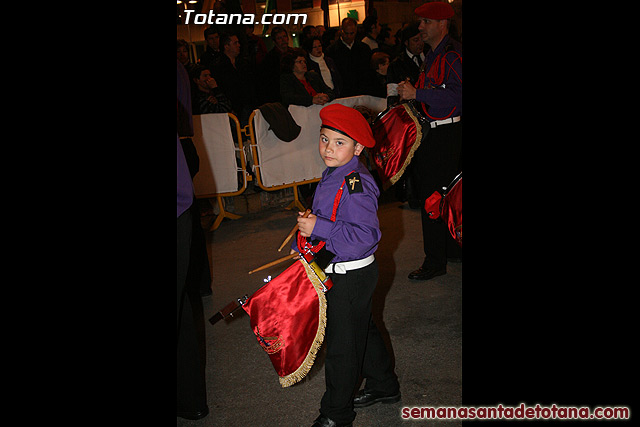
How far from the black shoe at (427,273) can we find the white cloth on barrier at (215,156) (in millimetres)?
2826

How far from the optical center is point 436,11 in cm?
376

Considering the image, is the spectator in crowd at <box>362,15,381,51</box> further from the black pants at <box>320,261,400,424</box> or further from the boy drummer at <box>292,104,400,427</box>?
the black pants at <box>320,261,400,424</box>

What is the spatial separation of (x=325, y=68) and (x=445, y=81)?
11.3ft

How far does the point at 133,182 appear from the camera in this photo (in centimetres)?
113

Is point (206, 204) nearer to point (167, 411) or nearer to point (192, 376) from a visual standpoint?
point (192, 376)

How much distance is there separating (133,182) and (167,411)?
0.57 meters

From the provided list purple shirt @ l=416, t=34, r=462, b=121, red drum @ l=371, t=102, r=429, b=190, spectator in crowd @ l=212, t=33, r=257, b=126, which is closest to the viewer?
purple shirt @ l=416, t=34, r=462, b=121

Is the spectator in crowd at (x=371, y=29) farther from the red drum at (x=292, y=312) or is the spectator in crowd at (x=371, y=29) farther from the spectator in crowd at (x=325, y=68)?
the red drum at (x=292, y=312)

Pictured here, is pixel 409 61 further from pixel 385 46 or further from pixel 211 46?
pixel 385 46

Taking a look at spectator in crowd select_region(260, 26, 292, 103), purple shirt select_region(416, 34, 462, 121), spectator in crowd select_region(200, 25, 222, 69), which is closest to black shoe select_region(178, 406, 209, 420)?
purple shirt select_region(416, 34, 462, 121)

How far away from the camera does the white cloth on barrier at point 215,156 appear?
6176 mm

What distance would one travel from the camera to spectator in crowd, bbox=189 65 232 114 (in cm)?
647

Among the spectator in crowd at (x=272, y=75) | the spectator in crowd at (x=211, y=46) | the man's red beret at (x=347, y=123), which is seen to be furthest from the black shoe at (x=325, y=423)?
the spectator in crowd at (x=211, y=46)

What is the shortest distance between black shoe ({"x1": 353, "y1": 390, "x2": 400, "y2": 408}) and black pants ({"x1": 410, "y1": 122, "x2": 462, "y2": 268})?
5.55ft
